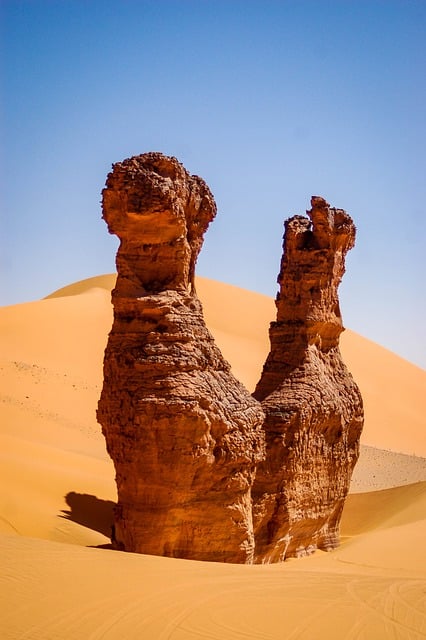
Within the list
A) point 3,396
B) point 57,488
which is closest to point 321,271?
point 57,488

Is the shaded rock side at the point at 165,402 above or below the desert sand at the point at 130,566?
above

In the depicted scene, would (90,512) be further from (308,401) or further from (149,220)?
(149,220)

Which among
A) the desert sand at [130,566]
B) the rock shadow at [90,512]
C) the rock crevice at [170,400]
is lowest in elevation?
the rock shadow at [90,512]

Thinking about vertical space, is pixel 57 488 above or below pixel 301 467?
below

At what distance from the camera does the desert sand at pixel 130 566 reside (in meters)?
8.20

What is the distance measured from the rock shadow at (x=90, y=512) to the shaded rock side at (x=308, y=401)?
375cm

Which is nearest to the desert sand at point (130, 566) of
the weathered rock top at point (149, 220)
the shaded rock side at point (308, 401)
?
the shaded rock side at point (308, 401)

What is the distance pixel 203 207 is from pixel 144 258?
1644mm

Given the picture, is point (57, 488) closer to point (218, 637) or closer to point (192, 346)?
point (192, 346)

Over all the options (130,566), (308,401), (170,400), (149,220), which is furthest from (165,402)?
(308,401)

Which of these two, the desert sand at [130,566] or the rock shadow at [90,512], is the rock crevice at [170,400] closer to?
the desert sand at [130,566]

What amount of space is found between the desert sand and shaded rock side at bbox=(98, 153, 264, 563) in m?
0.91

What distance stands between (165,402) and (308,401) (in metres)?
4.33

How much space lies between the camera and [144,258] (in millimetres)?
12227
